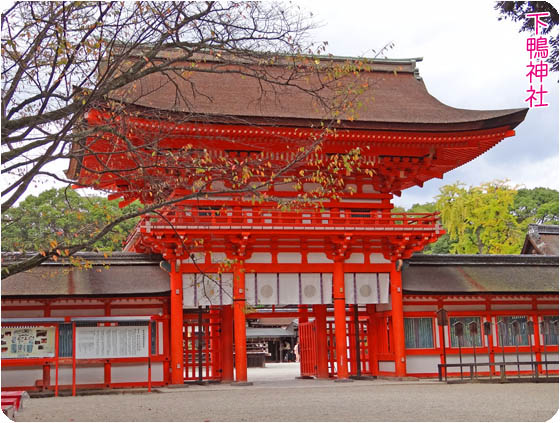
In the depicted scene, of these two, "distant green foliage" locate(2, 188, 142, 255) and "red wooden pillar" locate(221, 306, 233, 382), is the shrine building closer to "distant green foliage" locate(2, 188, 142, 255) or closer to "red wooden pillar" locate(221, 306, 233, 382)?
"red wooden pillar" locate(221, 306, 233, 382)

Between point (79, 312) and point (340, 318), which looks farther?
point (340, 318)

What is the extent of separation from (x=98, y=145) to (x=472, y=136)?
406 inches

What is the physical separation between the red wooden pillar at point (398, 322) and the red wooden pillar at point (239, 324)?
445 cm

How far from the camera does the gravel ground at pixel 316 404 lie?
38.3 ft

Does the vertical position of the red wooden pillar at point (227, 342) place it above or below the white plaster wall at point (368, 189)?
below

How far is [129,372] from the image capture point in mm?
18828

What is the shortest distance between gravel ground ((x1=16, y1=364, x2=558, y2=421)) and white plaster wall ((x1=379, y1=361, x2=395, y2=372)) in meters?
2.46

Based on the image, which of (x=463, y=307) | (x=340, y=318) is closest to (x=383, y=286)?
(x=340, y=318)

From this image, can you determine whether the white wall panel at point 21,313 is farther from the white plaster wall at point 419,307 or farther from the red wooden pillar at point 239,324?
the white plaster wall at point 419,307

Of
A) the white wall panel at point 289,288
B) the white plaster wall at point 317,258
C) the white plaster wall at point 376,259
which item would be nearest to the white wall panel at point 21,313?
the white wall panel at point 289,288

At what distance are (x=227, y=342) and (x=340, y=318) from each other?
346cm

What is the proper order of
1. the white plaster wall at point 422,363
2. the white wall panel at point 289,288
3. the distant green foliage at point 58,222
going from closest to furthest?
1. the distant green foliage at point 58,222
2. the white wall panel at point 289,288
3. the white plaster wall at point 422,363

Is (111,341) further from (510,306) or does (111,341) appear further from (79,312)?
(510,306)

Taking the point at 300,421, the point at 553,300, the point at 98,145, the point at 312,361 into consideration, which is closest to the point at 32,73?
the point at 300,421
